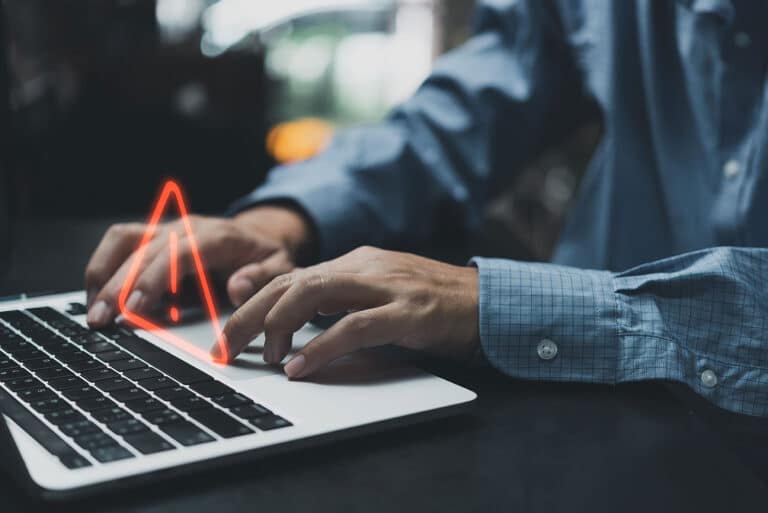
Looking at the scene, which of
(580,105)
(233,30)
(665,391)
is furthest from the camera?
(233,30)

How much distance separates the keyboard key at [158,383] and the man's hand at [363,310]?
6cm

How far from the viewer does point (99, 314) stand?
2.28 feet

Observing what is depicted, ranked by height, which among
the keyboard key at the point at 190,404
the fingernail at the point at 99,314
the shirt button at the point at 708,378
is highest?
the fingernail at the point at 99,314

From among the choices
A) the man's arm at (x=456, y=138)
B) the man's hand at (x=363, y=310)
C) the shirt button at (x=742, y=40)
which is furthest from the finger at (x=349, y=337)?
the shirt button at (x=742, y=40)

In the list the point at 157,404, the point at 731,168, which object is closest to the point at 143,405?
the point at 157,404

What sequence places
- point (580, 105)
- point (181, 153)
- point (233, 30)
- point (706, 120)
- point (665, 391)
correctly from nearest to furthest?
point (665, 391)
point (706, 120)
point (580, 105)
point (181, 153)
point (233, 30)

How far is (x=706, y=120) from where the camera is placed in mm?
997

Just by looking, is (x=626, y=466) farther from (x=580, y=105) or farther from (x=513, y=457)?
(x=580, y=105)

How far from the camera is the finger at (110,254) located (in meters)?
0.77

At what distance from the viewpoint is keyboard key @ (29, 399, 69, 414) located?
0.50 meters

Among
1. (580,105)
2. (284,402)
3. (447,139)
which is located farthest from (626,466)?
(580,105)

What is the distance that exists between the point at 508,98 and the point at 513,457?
80cm

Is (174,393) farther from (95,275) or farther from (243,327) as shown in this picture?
(95,275)

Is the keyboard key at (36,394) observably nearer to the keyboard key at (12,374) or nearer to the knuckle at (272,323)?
the keyboard key at (12,374)
